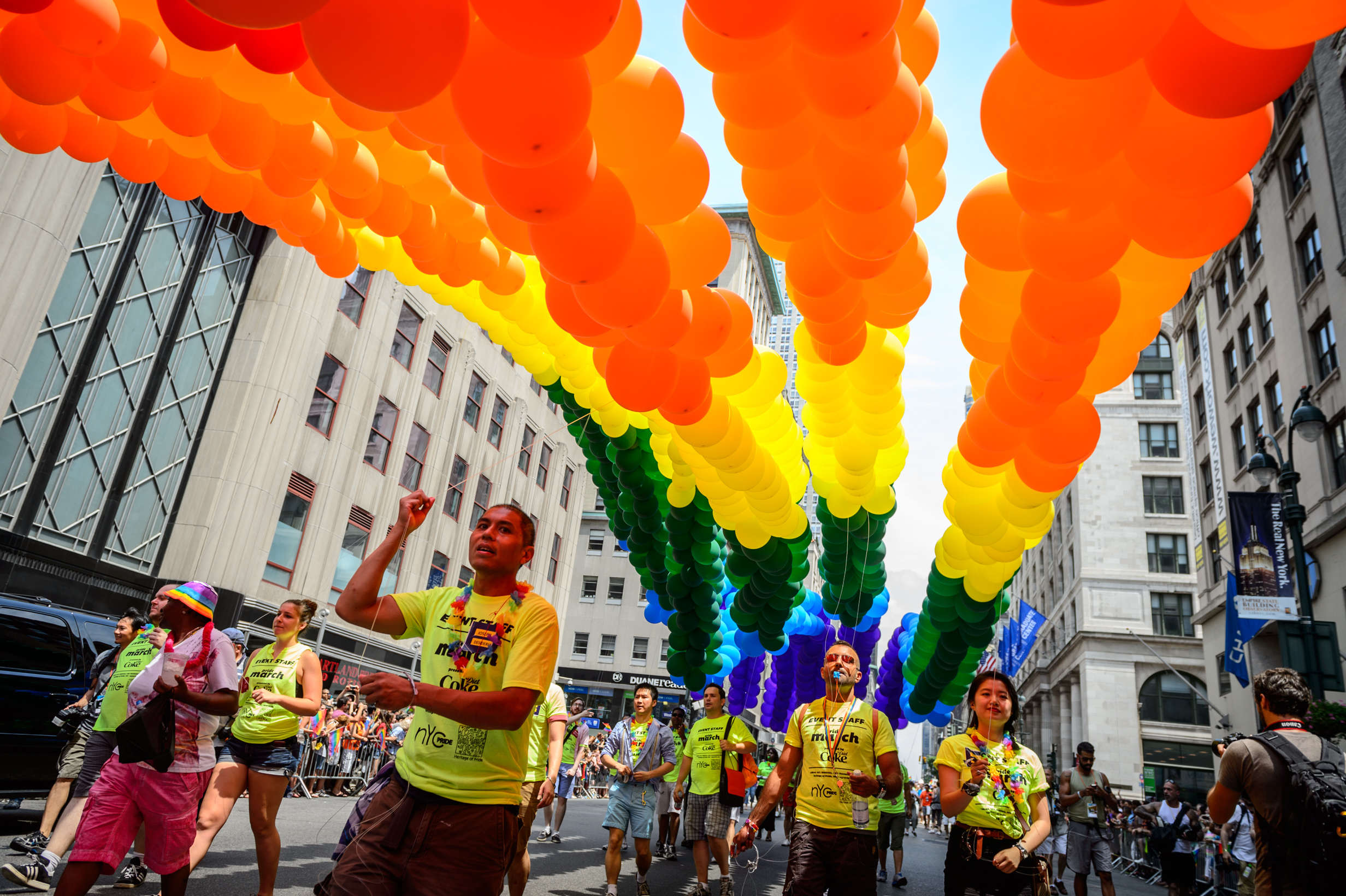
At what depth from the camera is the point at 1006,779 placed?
4.70 metres

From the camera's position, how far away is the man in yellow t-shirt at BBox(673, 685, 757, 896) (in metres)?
8.14

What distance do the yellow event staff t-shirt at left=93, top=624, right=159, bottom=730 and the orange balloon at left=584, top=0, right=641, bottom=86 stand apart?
4451 mm

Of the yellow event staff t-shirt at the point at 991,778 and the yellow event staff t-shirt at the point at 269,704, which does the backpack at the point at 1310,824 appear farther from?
the yellow event staff t-shirt at the point at 269,704

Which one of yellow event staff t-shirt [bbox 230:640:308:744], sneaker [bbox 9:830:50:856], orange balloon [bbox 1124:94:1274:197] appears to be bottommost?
sneaker [bbox 9:830:50:856]

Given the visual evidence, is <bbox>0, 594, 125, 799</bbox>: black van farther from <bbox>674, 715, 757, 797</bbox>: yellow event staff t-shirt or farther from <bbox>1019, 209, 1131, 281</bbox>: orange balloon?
<bbox>1019, 209, 1131, 281</bbox>: orange balloon

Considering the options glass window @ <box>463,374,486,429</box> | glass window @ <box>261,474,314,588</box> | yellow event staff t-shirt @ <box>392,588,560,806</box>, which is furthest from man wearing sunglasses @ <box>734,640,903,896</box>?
glass window @ <box>463,374,486,429</box>

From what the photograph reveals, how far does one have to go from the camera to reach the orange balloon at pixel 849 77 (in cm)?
342

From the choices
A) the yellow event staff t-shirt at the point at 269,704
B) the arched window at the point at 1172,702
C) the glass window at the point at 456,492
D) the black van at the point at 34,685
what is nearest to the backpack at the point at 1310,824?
the yellow event staff t-shirt at the point at 269,704

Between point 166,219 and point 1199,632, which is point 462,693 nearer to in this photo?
point 166,219

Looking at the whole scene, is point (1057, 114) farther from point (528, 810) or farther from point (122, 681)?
point (122, 681)

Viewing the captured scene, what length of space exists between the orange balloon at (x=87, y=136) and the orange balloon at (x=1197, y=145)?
585cm

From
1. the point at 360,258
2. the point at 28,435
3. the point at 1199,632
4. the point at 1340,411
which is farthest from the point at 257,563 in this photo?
the point at 1199,632

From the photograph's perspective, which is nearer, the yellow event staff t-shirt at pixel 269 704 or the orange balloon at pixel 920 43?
the orange balloon at pixel 920 43

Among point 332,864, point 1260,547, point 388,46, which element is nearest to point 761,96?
point 388,46
